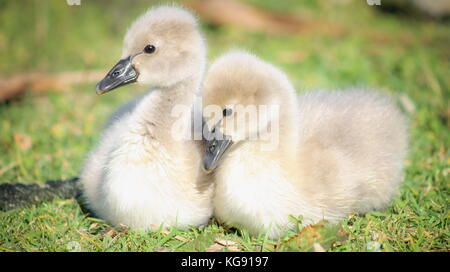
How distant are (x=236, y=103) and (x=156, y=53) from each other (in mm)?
650

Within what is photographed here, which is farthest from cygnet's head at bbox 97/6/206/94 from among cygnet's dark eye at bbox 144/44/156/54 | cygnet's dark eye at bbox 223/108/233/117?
cygnet's dark eye at bbox 223/108/233/117

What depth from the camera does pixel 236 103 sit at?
2.68 m

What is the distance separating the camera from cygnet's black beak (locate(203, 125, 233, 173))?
2693 millimetres

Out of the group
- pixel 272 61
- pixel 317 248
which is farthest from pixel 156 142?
pixel 272 61

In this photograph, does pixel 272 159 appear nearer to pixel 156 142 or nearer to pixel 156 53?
pixel 156 142

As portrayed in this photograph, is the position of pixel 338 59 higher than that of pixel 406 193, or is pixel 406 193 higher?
pixel 338 59

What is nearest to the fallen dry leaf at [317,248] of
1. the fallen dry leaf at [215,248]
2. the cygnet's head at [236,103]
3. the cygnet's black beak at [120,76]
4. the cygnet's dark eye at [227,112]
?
the fallen dry leaf at [215,248]

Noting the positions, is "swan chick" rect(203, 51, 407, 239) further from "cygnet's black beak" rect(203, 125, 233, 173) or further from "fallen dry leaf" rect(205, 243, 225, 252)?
"fallen dry leaf" rect(205, 243, 225, 252)

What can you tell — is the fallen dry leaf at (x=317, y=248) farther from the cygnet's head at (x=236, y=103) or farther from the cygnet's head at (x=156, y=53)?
the cygnet's head at (x=156, y=53)
